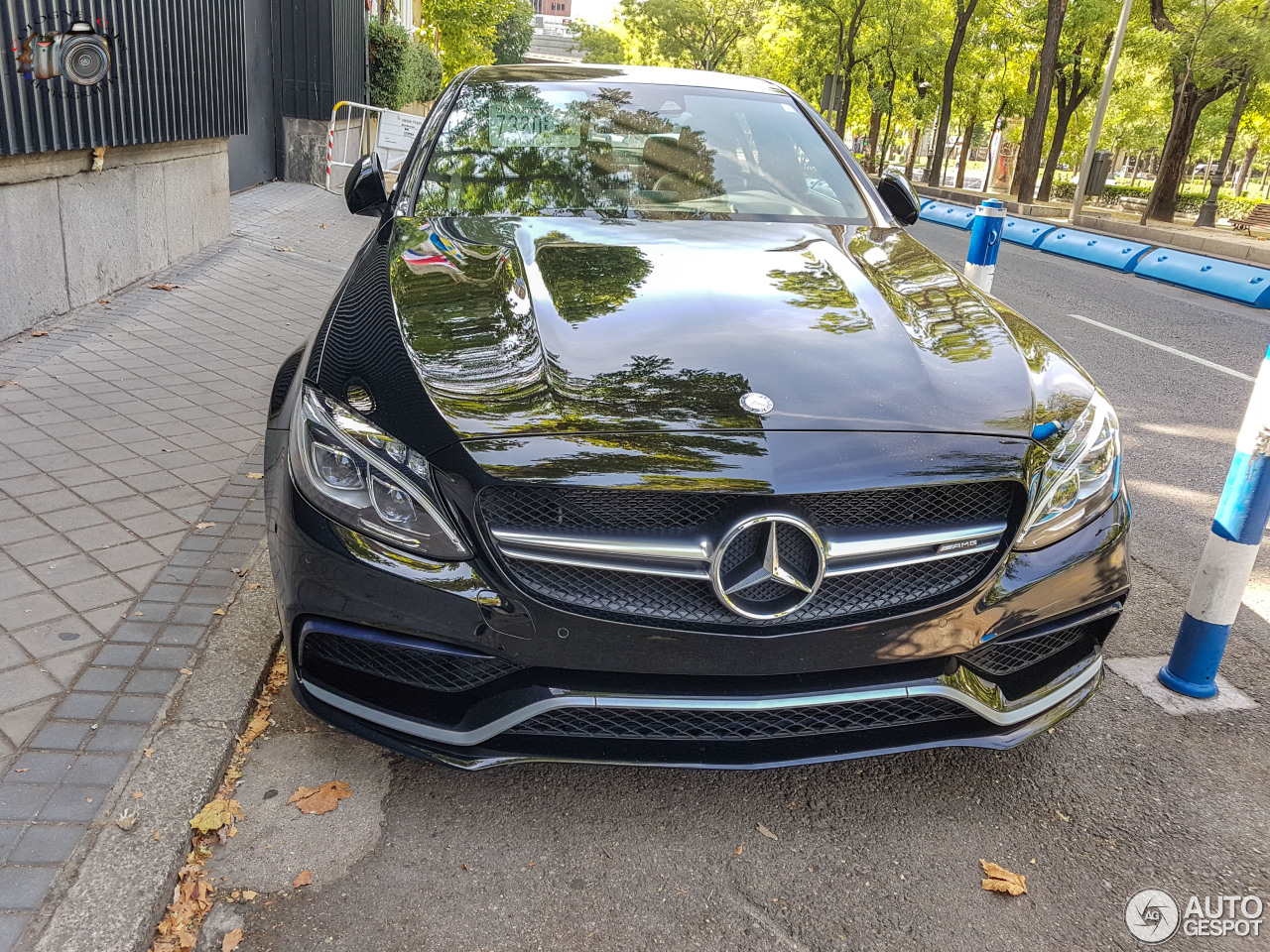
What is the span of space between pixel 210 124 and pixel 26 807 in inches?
→ 327

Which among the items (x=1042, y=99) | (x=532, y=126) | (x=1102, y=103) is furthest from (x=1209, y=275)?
(x=1042, y=99)

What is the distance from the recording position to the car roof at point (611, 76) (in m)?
4.16

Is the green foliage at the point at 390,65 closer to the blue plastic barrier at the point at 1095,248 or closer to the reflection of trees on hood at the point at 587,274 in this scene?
the blue plastic barrier at the point at 1095,248

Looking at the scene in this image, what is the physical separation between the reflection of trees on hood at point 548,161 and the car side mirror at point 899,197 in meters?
0.75

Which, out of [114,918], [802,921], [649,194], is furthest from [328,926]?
[649,194]

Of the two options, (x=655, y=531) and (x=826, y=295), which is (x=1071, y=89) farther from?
(x=655, y=531)

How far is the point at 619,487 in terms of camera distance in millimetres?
2084

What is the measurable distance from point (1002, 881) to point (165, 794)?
1883 mm

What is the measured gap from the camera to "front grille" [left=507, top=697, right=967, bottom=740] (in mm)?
2170

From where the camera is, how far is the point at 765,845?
2.42m

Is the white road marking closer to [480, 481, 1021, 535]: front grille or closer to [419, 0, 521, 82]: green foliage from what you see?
[480, 481, 1021, 535]: front grille

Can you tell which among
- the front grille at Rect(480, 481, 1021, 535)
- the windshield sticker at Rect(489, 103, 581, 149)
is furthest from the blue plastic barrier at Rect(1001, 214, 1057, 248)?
the front grille at Rect(480, 481, 1021, 535)
